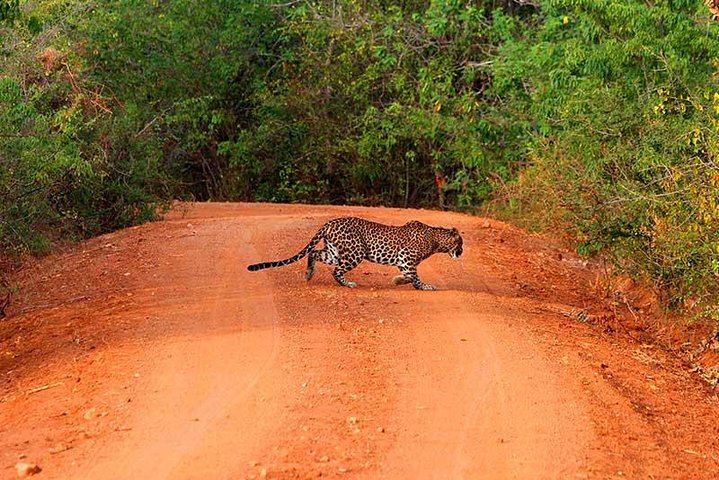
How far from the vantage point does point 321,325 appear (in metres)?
12.2

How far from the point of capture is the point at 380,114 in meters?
31.8

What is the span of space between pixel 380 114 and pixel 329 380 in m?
22.1

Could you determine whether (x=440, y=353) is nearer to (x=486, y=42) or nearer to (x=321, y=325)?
(x=321, y=325)

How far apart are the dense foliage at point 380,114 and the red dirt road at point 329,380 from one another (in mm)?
1406

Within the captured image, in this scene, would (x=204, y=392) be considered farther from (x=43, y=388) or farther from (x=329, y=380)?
(x=43, y=388)

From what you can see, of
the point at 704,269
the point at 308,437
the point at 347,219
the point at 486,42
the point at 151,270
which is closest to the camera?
the point at 308,437

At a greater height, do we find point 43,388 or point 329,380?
point 329,380

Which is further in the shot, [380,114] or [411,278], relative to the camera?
[380,114]

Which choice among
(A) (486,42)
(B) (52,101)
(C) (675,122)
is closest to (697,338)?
(C) (675,122)

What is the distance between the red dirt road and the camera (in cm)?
826

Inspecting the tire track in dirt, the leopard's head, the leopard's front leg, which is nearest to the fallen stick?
the tire track in dirt

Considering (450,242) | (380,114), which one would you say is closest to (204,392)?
(450,242)

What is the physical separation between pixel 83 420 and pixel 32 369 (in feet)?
8.66

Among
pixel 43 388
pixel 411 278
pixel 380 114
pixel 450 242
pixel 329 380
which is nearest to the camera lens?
pixel 329 380
